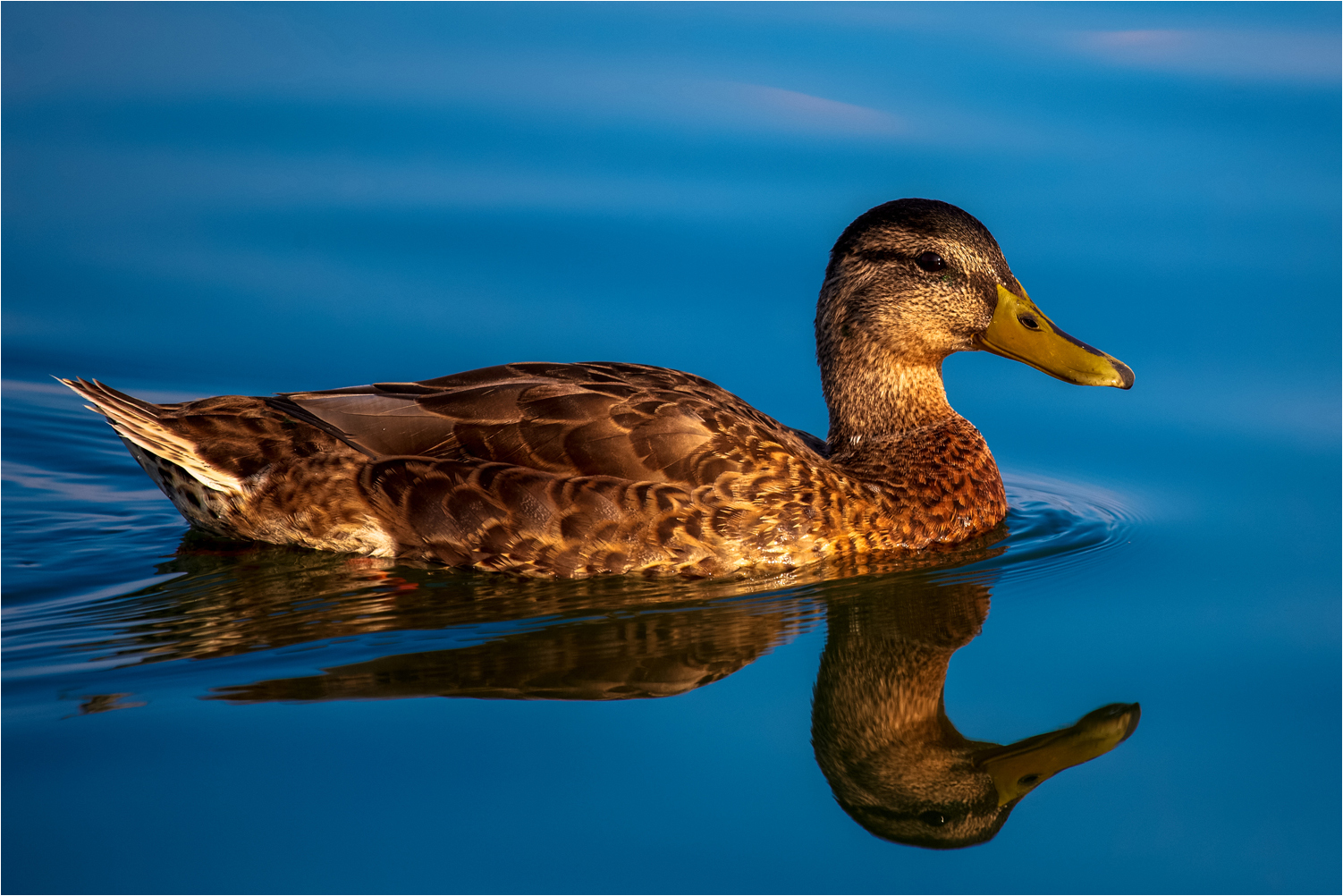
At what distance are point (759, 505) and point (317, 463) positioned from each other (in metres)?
2.08

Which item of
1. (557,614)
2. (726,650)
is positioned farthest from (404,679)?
(726,650)

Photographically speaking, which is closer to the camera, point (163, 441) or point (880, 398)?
point (163, 441)

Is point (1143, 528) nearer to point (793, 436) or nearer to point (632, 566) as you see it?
point (793, 436)

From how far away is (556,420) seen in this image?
22.9ft

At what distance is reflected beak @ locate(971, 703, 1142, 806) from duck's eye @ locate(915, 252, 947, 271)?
2.62 meters

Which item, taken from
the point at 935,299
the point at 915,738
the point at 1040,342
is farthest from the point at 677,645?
the point at 1040,342

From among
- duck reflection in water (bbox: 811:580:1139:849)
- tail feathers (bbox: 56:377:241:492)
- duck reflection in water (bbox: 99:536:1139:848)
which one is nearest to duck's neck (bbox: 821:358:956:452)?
duck reflection in water (bbox: 99:536:1139:848)

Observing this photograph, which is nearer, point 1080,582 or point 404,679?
point 404,679

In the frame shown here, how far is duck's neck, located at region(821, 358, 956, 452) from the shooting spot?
773cm

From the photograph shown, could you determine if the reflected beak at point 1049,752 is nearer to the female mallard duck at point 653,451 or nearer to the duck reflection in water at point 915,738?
the duck reflection in water at point 915,738

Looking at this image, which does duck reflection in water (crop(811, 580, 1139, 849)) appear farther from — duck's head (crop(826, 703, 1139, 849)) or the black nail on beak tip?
the black nail on beak tip

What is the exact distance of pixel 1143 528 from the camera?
773cm

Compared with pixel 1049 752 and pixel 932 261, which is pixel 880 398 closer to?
pixel 932 261

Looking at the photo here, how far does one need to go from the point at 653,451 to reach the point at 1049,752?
7.62 ft
